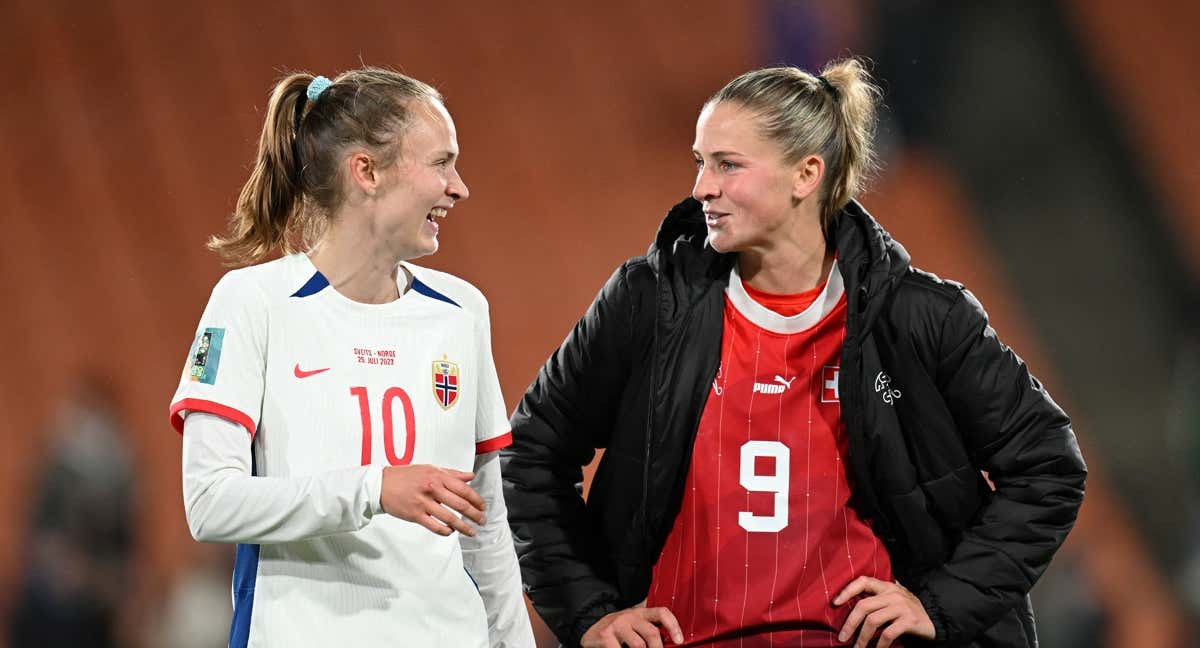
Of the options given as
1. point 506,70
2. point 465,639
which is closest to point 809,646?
point 465,639

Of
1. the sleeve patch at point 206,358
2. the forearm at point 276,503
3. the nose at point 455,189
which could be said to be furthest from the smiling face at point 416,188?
the forearm at point 276,503

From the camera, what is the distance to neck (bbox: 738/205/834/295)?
2154mm

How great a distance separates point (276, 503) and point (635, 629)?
0.72m

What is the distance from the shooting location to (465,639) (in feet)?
5.70

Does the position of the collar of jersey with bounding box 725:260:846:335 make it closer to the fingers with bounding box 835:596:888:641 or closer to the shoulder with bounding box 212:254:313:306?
the fingers with bounding box 835:596:888:641

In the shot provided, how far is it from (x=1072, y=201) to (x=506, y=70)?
208cm

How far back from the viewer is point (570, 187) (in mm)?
4949

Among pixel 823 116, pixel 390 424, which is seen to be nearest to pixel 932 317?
pixel 823 116

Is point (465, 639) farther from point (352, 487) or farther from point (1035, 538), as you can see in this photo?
point (1035, 538)

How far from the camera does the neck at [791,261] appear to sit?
2154mm

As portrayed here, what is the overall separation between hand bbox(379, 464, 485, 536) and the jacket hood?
0.70 meters

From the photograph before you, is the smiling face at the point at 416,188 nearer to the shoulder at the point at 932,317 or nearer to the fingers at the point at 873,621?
the shoulder at the point at 932,317

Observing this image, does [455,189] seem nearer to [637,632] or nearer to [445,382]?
[445,382]

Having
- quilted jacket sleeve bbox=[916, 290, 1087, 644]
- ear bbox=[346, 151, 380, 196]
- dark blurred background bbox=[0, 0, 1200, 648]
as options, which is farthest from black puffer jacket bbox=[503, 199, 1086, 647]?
dark blurred background bbox=[0, 0, 1200, 648]
